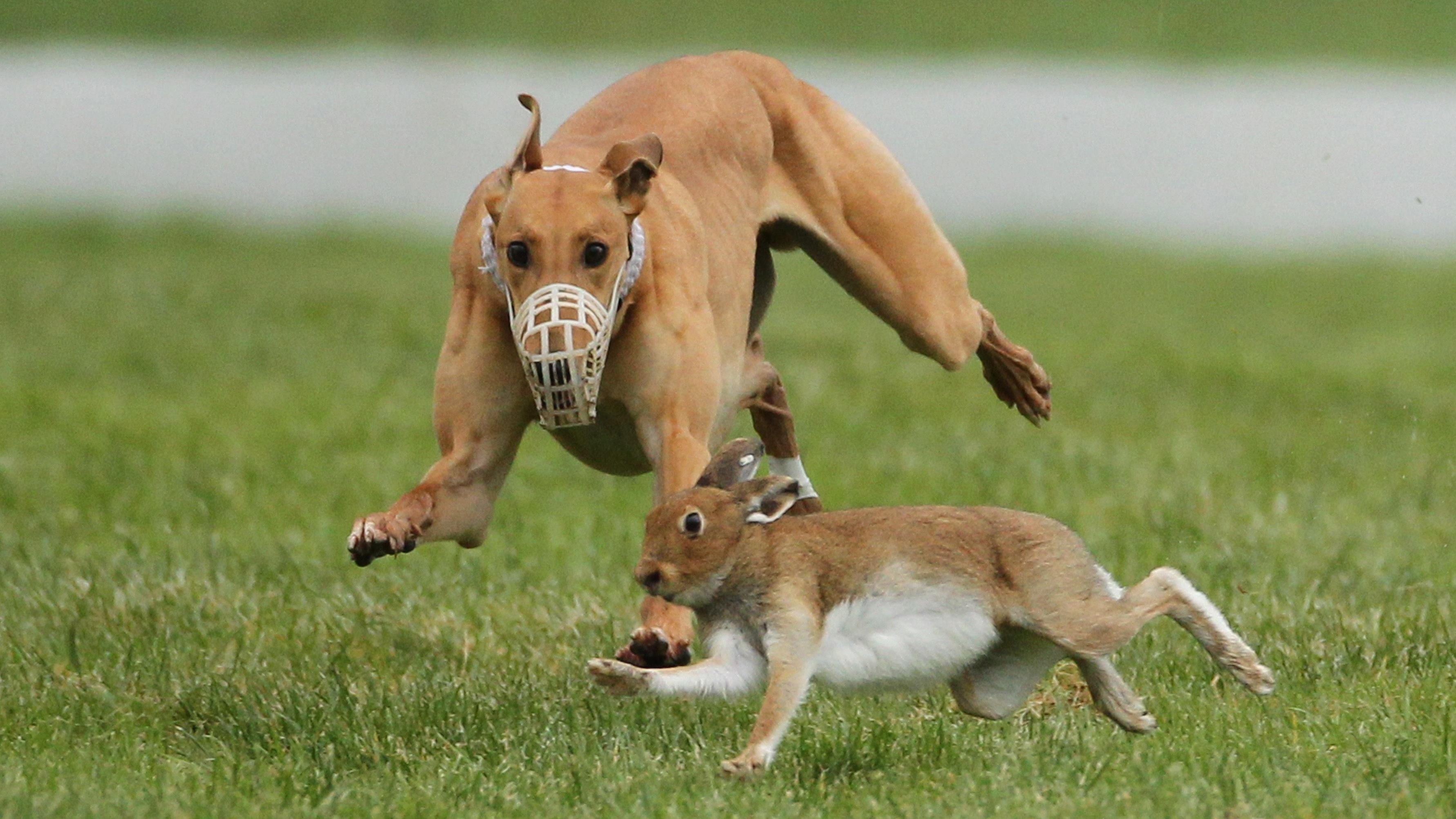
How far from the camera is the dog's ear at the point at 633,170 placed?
4.92 metres

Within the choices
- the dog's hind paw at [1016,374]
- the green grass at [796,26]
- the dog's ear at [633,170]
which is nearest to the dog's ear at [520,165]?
the dog's ear at [633,170]

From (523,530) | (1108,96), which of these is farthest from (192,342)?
(1108,96)

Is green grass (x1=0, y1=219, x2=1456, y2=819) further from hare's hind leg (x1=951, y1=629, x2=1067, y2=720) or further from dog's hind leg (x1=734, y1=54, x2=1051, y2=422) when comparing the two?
dog's hind leg (x1=734, y1=54, x2=1051, y2=422)

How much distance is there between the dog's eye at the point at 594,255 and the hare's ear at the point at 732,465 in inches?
23.0

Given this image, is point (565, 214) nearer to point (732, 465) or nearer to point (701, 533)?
point (732, 465)

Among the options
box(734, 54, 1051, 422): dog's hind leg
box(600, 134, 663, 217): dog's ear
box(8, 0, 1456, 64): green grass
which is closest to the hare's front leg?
box(600, 134, 663, 217): dog's ear

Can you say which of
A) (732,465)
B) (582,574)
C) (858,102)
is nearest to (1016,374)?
(582,574)

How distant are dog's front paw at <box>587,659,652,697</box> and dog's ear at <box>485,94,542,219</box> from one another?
1270mm

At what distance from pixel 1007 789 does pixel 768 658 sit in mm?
510

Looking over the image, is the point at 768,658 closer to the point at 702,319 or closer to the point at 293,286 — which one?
the point at 702,319

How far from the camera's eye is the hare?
4164 millimetres

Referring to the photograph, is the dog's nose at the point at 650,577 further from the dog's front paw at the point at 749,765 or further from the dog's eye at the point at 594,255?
the dog's eye at the point at 594,255

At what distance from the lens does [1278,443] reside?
904 cm

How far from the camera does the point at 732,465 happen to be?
439 cm
